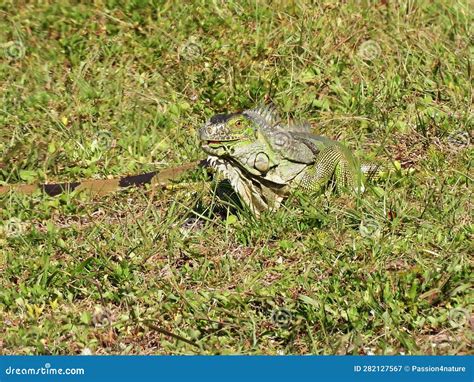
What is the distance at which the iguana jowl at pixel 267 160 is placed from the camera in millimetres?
7492

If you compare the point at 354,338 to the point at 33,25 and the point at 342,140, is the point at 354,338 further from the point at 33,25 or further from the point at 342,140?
the point at 33,25

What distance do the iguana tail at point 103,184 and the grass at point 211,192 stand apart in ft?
0.38

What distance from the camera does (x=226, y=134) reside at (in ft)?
24.4

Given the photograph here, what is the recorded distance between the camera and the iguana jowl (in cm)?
749

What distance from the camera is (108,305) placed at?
682 cm

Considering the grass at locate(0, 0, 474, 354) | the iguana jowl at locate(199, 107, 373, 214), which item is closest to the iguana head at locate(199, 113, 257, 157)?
the iguana jowl at locate(199, 107, 373, 214)

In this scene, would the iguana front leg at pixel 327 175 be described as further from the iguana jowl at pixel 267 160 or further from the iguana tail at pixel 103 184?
the iguana tail at pixel 103 184

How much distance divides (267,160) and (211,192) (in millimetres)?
557

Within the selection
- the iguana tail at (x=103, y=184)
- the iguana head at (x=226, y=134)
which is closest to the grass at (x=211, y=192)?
the iguana tail at (x=103, y=184)

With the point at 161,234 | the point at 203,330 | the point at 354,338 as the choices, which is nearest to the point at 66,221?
the point at 161,234

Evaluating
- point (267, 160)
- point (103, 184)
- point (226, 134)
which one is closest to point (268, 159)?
point (267, 160)

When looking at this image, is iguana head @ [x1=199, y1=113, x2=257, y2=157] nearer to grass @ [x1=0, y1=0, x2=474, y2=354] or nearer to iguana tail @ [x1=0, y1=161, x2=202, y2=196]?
grass @ [x1=0, y1=0, x2=474, y2=354]

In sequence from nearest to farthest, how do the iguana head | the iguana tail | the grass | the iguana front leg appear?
the grass
the iguana head
the iguana front leg
the iguana tail

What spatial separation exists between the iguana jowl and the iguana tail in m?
0.82
